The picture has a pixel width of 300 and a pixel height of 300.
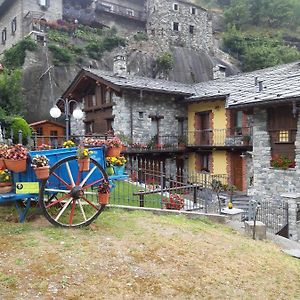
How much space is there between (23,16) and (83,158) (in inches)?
1194

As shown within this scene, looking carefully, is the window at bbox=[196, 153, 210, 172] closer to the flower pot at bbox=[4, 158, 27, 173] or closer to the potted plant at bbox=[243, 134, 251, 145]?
the potted plant at bbox=[243, 134, 251, 145]

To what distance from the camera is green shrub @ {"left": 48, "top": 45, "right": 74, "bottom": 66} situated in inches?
1141

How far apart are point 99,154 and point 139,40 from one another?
30260 mm

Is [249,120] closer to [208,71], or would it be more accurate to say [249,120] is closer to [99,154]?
[99,154]

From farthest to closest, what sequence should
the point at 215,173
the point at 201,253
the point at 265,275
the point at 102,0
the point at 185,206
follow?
the point at 102,0, the point at 215,173, the point at 185,206, the point at 201,253, the point at 265,275

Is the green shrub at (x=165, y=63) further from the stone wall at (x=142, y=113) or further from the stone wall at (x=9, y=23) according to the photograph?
the stone wall at (x=142, y=113)

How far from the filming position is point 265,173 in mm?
13898

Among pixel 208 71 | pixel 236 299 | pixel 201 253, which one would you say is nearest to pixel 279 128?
pixel 201 253

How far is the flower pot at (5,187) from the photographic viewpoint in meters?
6.26

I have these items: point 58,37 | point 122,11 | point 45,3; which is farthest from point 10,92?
point 122,11

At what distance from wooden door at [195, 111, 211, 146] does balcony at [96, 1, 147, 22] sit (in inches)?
876

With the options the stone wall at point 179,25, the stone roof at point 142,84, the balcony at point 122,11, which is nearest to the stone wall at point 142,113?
the stone roof at point 142,84

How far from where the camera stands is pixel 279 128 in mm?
13359

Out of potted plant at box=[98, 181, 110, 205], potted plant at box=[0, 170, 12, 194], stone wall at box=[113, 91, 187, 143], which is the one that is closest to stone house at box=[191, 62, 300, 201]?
stone wall at box=[113, 91, 187, 143]
